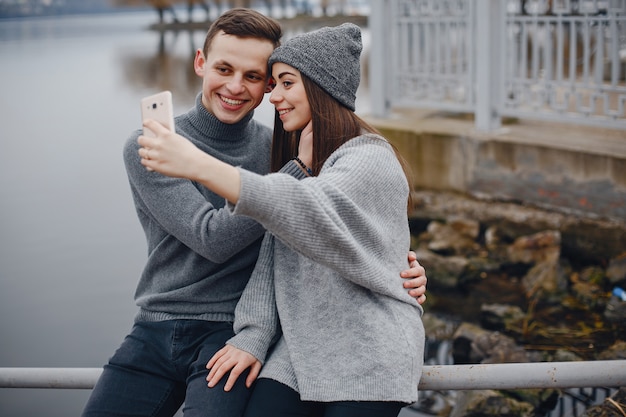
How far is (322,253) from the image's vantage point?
65.7 inches

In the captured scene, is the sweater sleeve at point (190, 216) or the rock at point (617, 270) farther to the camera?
the rock at point (617, 270)

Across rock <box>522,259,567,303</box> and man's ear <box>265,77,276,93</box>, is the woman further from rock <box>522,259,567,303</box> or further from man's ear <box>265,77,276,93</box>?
rock <box>522,259,567,303</box>

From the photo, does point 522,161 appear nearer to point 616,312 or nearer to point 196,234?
point 616,312

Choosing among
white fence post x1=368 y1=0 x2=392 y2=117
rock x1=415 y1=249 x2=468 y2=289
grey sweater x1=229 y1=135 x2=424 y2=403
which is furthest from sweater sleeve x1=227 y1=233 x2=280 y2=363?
white fence post x1=368 y1=0 x2=392 y2=117

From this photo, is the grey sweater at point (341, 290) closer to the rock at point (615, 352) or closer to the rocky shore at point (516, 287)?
the rocky shore at point (516, 287)

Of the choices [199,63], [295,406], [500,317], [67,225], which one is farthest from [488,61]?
[67,225]

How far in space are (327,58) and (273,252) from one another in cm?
50

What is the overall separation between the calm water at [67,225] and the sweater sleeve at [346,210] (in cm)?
406

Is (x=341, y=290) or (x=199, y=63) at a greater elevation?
(x=199, y=63)

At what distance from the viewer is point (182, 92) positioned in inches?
759

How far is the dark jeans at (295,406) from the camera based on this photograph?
5.71 ft

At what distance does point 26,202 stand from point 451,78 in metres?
7.46

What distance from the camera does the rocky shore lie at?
415cm

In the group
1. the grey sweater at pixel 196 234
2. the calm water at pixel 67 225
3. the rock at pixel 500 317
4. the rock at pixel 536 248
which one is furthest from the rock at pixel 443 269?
the grey sweater at pixel 196 234
